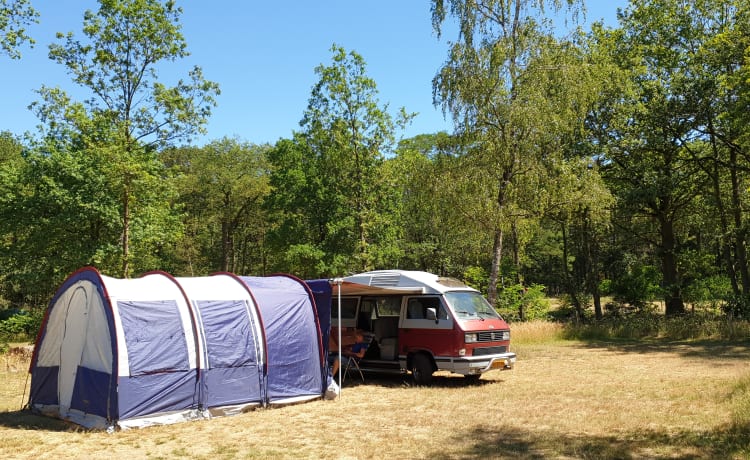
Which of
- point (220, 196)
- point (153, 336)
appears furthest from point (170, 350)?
point (220, 196)

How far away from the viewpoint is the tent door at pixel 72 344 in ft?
33.1

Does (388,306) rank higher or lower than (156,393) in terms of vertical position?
higher

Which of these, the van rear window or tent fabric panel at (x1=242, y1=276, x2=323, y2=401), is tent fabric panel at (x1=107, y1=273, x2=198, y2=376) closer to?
tent fabric panel at (x1=242, y1=276, x2=323, y2=401)

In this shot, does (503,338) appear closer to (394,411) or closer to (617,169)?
(394,411)

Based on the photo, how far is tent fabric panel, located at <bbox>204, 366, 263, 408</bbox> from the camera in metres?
10.3

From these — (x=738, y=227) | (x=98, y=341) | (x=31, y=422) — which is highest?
(x=738, y=227)

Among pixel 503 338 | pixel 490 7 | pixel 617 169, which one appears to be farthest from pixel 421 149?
pixel 503 338

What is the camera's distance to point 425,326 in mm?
13633

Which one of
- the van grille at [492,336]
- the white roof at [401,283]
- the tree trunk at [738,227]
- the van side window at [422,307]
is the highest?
the tree trunk at [738,227]

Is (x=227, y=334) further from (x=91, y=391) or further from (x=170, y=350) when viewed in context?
(x=91, y=391)

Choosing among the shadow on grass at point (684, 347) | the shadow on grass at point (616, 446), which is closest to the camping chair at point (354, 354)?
the shadow on grass at point (616, 446)

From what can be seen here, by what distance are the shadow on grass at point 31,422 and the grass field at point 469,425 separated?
0.05ft

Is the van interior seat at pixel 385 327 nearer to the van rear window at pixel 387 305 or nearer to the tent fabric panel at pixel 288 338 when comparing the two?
the van rear window at pixel 387 305

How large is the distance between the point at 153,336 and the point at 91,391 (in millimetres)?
1224
